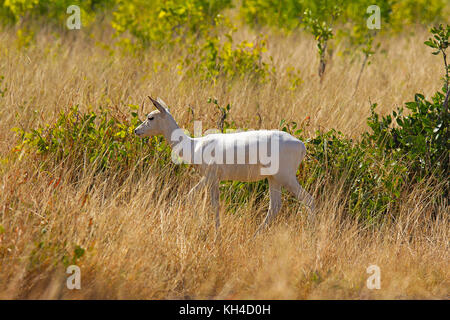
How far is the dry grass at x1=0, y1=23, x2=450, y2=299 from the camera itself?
4.62 meters

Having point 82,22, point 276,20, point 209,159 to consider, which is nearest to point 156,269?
point 209,159

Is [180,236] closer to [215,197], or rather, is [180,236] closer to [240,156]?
[215,197]

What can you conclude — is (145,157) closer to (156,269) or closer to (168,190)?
(168,190)

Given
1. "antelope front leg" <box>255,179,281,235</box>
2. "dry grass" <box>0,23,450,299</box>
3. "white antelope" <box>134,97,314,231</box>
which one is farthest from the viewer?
"antelope front leg" <box>255,179,281,235</box>

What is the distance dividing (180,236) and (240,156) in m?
0.87

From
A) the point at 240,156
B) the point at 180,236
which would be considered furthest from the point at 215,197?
the point at 180,236

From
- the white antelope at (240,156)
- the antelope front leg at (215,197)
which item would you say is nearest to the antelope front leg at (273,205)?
the white antelope at (240,156)

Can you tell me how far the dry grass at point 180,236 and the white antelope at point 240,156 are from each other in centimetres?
24

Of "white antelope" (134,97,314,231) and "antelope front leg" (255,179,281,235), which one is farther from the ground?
"white antelope" (134,97,314,231)

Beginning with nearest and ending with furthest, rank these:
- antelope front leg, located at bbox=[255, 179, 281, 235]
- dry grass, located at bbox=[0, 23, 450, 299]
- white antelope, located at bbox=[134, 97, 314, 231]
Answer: dry grass, located at bbox=[0, 23, 450, 299] < white antelope, located at bbox=[134, 97, 314, 231] < antelope front leg, located at bbox=[255, 179, 281, 235]

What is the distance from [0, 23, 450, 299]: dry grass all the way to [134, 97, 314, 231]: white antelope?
24 cm

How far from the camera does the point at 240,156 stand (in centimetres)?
549

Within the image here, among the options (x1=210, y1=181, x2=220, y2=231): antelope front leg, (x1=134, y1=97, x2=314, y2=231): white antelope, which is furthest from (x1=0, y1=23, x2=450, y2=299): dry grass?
(x1=134, y1=97, x2=314, y2=231): white antelope

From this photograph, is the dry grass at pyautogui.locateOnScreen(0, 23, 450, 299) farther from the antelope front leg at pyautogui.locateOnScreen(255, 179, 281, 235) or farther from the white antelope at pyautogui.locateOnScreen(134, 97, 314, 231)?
the white antelope at pyautogui.locateOnScreen(134, 97, 314, 231)
